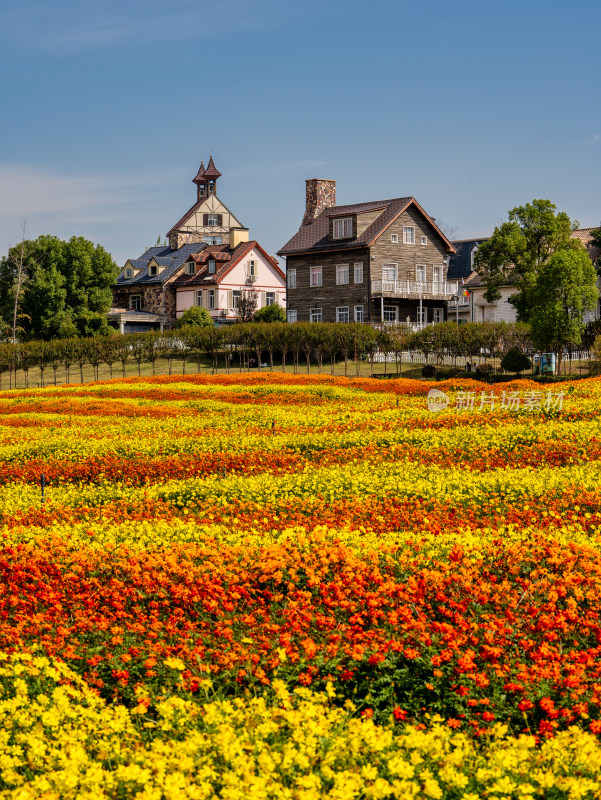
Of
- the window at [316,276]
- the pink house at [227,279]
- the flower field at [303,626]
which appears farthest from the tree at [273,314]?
the flower field at [303,626]

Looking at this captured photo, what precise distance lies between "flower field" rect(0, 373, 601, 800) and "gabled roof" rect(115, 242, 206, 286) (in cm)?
6741

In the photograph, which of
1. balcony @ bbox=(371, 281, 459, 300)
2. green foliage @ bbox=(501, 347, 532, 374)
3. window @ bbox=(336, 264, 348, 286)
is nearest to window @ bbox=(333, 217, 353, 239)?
window @ bbox=(336, 264, 348, 286)

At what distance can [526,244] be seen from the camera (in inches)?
2210

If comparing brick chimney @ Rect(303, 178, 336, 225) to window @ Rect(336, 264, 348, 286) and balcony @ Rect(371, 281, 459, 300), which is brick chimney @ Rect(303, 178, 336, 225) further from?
balcony @ Rect(371, 281, 459, 300)

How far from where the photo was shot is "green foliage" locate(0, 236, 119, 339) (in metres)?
74.1

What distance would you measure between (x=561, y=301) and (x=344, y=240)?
20.5 m

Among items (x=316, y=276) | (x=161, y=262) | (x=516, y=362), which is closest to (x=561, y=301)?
(x=516, y=362)

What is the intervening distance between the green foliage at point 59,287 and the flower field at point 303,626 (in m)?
59.5

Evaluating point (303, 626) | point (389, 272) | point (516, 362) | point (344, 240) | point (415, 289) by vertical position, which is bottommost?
point (303, 626)

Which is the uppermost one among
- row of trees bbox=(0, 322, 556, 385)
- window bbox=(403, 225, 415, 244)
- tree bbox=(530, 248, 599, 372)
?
window bbox=(403, 225, 415, 244)

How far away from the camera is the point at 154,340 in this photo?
189ft

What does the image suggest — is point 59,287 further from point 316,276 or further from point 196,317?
point 316,276

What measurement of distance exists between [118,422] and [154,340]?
3386 cm

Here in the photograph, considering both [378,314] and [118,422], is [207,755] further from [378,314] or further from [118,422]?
[378,314]
